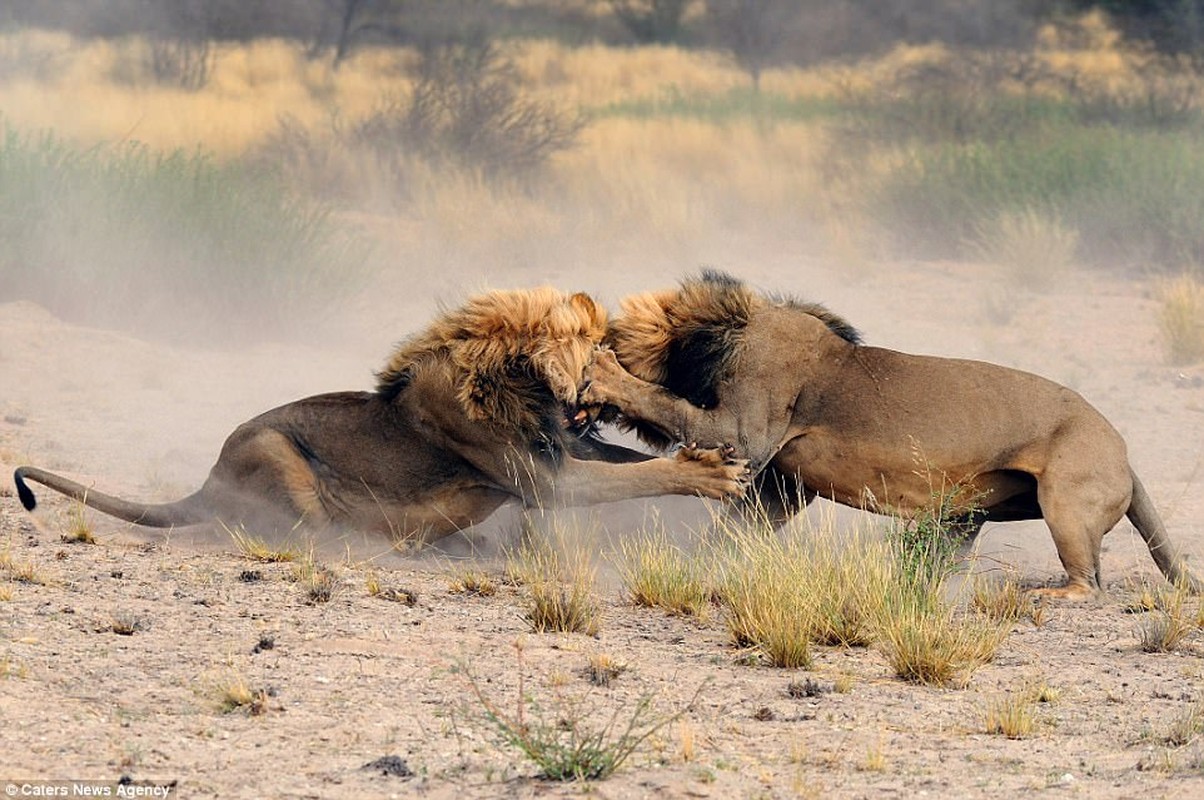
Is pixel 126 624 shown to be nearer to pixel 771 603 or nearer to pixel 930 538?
pixel 771 603

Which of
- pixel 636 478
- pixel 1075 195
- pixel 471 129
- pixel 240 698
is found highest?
pixel 471 129

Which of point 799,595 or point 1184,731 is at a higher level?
point 799,595

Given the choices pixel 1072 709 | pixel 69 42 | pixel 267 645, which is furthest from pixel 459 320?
pixel 69 42

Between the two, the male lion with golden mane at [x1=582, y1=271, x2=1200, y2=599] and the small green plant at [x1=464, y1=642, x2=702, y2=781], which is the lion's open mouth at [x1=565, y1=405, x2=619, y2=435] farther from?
the small green plant at [x1=464, y1=642, x2=702, y2=781]

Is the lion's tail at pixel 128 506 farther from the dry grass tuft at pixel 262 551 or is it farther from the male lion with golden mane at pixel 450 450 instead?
the dry grass tuft at pixel 262 551

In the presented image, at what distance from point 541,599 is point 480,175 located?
15269 millimetres

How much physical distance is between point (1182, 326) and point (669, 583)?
28.5ft

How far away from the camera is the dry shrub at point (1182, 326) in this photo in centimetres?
1415

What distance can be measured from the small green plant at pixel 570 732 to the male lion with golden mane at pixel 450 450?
72.4 inches

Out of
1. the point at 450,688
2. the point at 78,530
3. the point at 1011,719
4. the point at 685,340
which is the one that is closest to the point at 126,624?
the point at 450,688

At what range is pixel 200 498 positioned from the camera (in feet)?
25.9

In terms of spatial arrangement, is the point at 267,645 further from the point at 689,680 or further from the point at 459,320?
the point at 459,320

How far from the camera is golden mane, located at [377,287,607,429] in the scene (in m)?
7.27

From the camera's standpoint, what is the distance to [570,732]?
5125 millimetres
